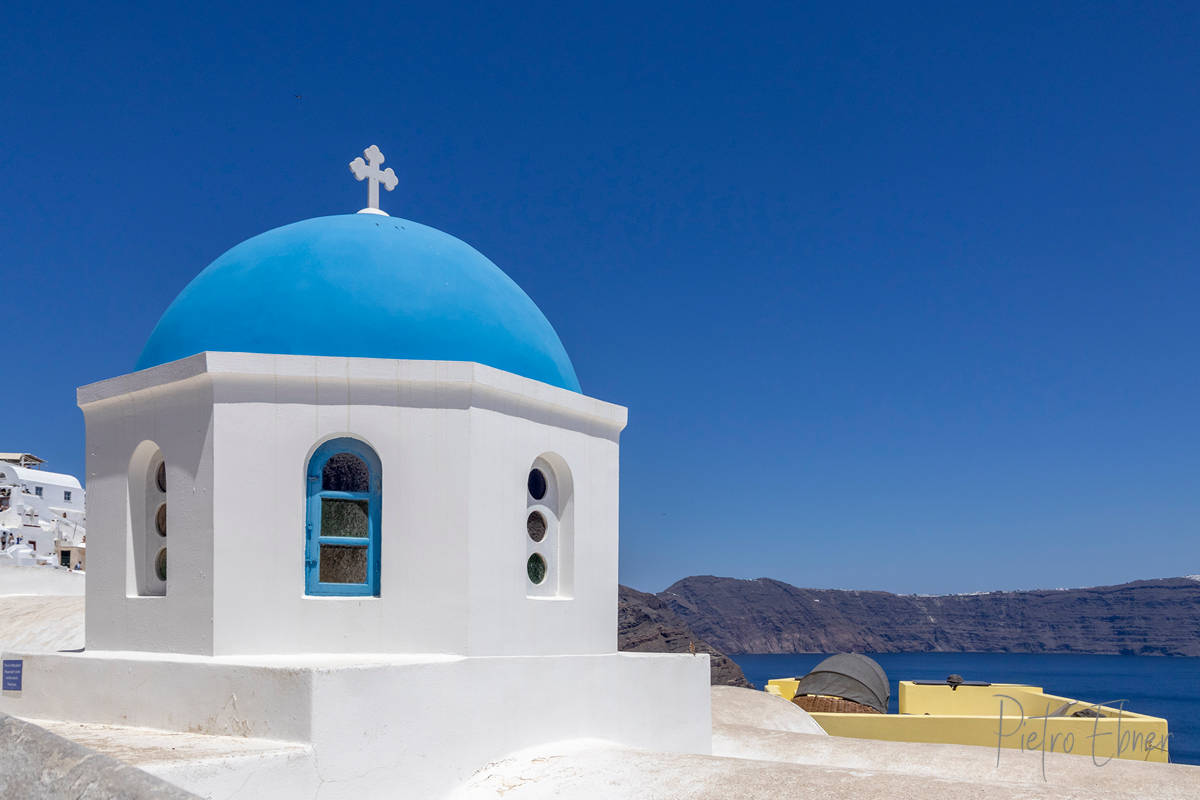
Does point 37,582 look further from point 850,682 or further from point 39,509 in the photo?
Answer: point 39,509

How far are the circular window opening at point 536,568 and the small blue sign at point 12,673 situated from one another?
4.28 meters

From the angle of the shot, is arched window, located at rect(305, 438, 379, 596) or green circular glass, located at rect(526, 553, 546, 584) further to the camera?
green circular glass, located at rect(526, 553, 546, 584)

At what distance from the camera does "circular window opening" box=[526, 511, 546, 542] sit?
29.4 ft

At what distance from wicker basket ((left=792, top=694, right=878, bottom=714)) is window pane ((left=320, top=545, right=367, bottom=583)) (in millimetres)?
18819

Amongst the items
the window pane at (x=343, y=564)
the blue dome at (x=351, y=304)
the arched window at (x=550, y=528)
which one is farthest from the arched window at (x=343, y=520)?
the arched window at (x=550, y=528)

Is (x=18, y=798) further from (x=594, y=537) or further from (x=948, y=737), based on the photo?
(x=948, y=737)

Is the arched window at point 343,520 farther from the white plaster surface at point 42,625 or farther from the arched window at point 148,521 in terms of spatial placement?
the white plaster surface at point 42,625

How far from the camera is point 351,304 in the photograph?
8.34 metres

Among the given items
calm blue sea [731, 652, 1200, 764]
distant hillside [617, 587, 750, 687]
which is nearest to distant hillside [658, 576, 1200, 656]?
calm blue sea [731, 652, 1200, 764]

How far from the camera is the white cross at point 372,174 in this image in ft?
32.9

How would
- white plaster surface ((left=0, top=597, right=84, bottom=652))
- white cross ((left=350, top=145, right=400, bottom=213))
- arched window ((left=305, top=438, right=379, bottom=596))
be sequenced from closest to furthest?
1. arched window ((left=305, top=438, right=379, bottom=596))
2. white cross ((left=350, top=145, right=400, bottom=213))
3. white plaster surface ((left=0, top=597, right=84, bottom=652))

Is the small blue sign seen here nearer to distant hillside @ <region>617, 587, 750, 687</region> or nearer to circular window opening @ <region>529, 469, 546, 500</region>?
circular window opening @ <region>529, 469, 546, 500</region>

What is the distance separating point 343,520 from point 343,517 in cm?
2

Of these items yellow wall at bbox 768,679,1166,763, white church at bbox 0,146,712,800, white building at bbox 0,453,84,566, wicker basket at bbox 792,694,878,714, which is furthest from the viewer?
white building at bbox 0,453,84,566
